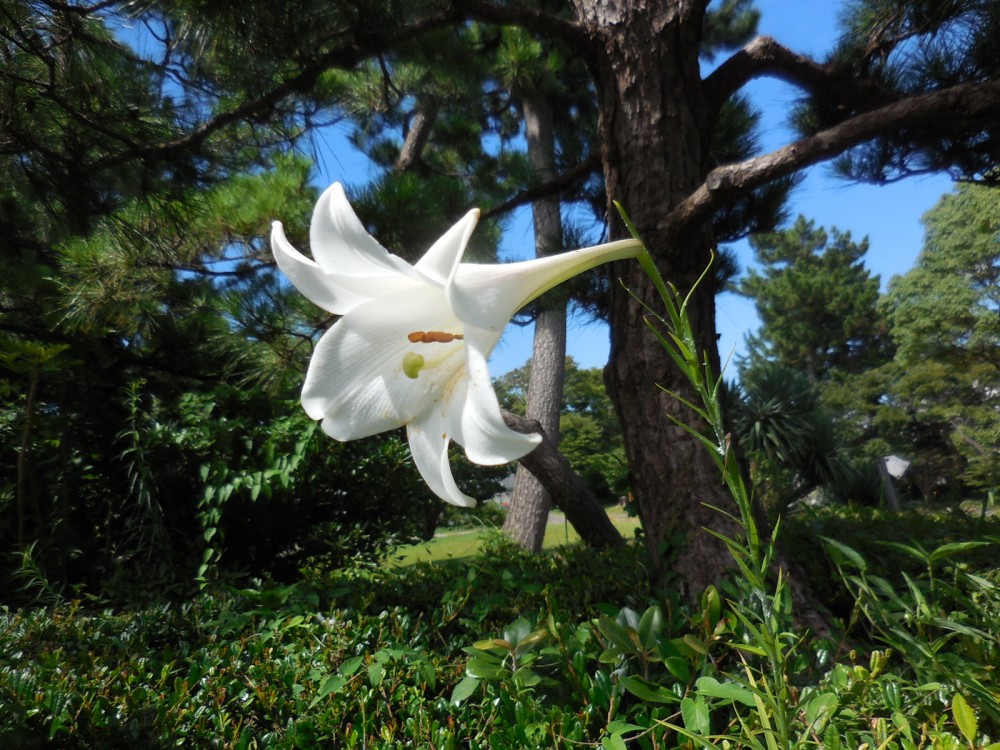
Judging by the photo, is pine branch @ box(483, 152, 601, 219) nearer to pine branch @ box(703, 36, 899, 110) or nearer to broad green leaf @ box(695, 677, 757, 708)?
pine branch @ box(703, 36, 899, 110)

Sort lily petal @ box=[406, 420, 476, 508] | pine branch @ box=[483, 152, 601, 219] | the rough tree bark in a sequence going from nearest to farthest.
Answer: lily petal @ box=[406, 420, 476, 508], pine branch @ box=[483, 152, 601, 219], the rough tree bark

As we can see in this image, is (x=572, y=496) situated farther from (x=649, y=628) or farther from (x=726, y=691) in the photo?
(x=726, y=691)

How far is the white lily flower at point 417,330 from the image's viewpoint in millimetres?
572

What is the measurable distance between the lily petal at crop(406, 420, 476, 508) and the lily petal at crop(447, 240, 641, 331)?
17 centimetres

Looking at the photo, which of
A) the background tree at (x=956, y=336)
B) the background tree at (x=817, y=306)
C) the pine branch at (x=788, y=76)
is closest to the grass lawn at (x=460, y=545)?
the pine branch at (x=788, y=76)

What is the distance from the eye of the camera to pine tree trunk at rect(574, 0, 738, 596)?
1.71 m

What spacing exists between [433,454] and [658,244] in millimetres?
1259

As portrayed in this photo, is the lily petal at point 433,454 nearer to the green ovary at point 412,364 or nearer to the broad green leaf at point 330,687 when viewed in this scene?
the green ovary at point 412,364

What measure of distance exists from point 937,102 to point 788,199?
1643mm

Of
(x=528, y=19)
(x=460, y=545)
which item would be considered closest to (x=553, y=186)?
(x=528, y=19)

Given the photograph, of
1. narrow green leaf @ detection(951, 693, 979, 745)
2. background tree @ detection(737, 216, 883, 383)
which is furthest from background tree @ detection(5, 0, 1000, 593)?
background tree @ detection(737, 216, 883, 383)

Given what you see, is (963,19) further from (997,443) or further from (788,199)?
(997,443)

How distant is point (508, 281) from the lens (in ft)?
2.01

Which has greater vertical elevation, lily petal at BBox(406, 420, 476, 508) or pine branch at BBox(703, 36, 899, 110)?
pine branch at BBox(703, 36, 899, 110)
